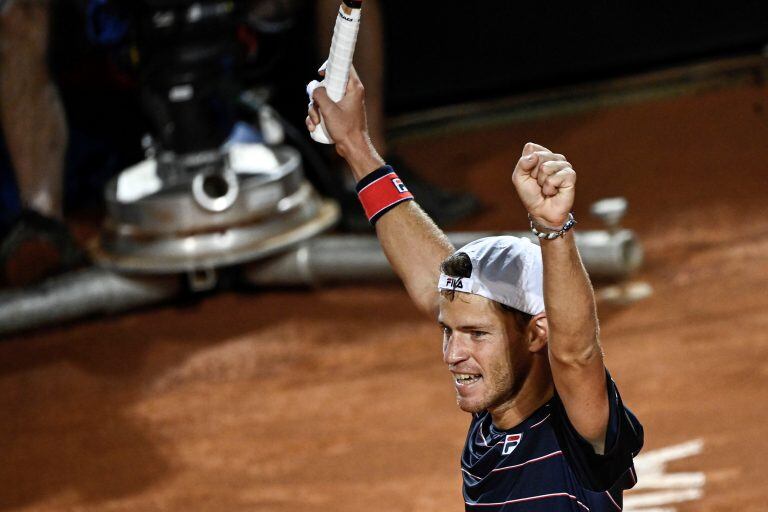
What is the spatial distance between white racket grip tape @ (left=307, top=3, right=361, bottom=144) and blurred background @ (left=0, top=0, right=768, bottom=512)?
56.7 inches

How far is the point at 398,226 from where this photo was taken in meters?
2.65

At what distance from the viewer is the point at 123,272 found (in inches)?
213

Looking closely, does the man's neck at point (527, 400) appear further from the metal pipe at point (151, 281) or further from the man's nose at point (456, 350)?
the metal pipe at point (151, 281)

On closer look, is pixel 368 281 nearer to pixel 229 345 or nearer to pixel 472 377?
pixel 229 345

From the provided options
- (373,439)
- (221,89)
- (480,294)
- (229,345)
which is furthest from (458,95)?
(480,294)

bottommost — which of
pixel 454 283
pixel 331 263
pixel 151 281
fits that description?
pixel 151 281

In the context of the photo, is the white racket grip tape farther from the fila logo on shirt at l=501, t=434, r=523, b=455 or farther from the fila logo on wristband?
the fila logo on shirt at l=501, t=434, r=523, b=455

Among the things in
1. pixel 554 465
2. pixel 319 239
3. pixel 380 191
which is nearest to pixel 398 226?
pixel 380 191

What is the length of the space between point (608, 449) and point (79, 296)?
→ 12.0ft

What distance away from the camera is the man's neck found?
2.26 metres

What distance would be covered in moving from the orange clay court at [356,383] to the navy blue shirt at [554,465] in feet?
4.08

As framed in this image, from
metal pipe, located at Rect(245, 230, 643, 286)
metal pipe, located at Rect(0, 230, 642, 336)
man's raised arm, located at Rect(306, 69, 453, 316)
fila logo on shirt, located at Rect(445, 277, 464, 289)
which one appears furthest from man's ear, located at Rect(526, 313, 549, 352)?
metal pipe, located at Rect(0, 230, 642, 336)

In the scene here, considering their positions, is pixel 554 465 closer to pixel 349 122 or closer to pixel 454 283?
pixel 454 283

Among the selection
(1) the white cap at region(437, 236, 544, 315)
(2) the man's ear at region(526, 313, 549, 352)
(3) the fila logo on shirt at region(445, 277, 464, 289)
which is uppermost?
(1) the white cap at region(437, 236, 544, 315)
